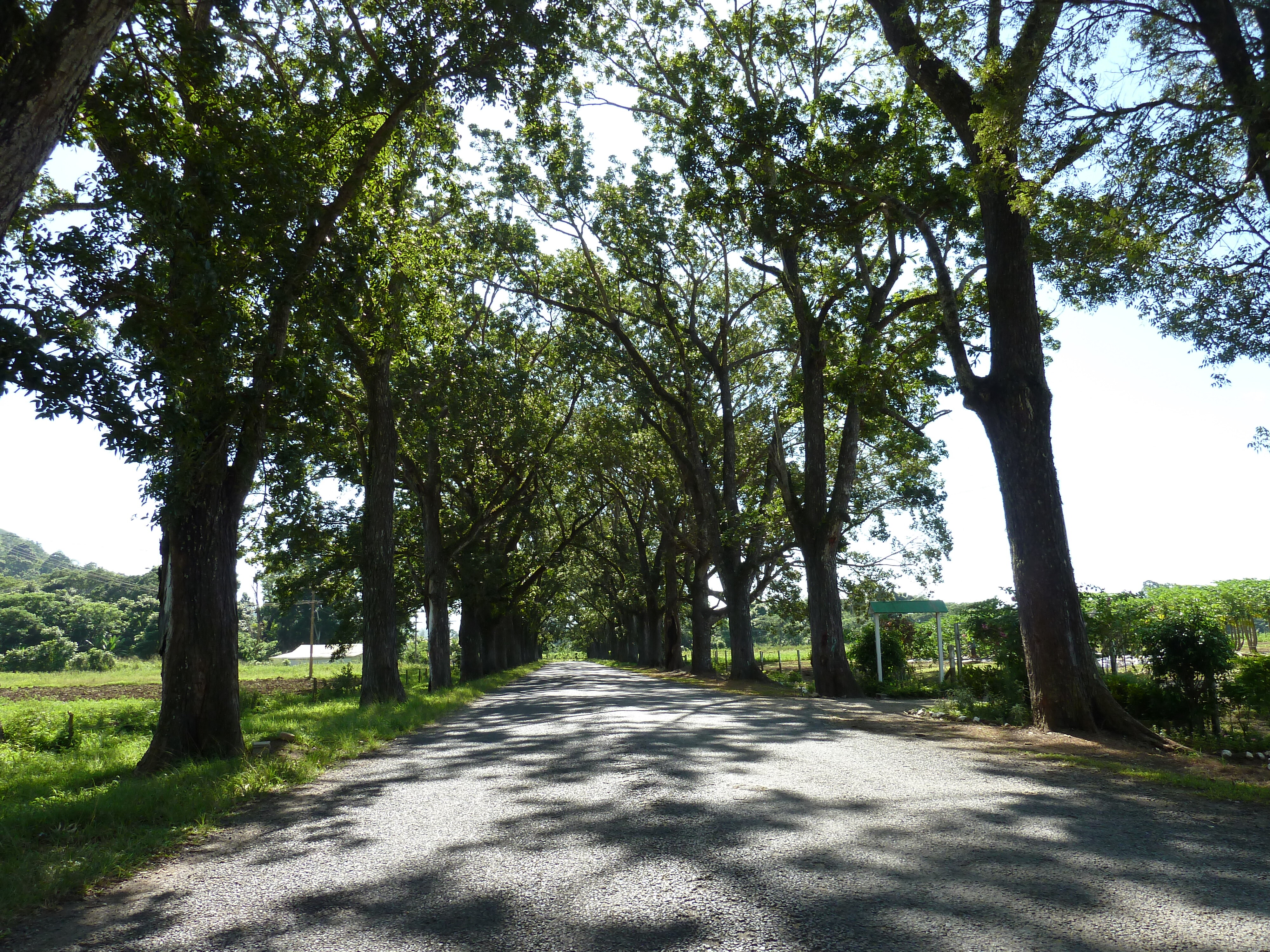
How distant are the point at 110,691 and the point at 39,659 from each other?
35.1 metres

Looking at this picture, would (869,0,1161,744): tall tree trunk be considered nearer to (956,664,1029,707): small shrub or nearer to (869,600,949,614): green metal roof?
(956,664,1029,707): small shrub

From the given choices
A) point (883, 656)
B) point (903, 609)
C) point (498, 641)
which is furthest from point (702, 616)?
point (498, 641)

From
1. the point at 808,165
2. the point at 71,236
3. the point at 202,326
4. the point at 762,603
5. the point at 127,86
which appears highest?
the point at 808,165

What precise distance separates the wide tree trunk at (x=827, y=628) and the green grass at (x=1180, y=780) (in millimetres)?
10314

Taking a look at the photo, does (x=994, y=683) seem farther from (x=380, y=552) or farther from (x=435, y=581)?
(x=435, y=581)

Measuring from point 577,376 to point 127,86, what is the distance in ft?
62.1

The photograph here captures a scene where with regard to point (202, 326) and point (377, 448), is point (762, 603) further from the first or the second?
point (202, 326)

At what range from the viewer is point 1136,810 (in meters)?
5.40

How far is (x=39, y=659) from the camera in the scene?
59.0 meters

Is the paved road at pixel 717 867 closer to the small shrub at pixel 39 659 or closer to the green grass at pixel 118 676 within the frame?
the green grass at pixel 118 676

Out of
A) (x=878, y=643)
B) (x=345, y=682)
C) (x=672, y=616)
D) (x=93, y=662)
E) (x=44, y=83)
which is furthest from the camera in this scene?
(x=93, y=662)

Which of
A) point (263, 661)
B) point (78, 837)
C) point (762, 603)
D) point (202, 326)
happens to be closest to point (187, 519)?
point (202, 326)

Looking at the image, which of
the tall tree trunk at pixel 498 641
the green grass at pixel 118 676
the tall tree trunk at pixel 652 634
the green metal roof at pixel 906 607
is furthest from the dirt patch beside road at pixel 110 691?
the green metal roof at pixel 906 607

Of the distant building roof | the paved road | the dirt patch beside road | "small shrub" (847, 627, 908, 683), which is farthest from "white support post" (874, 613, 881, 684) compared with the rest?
the distant building roof
